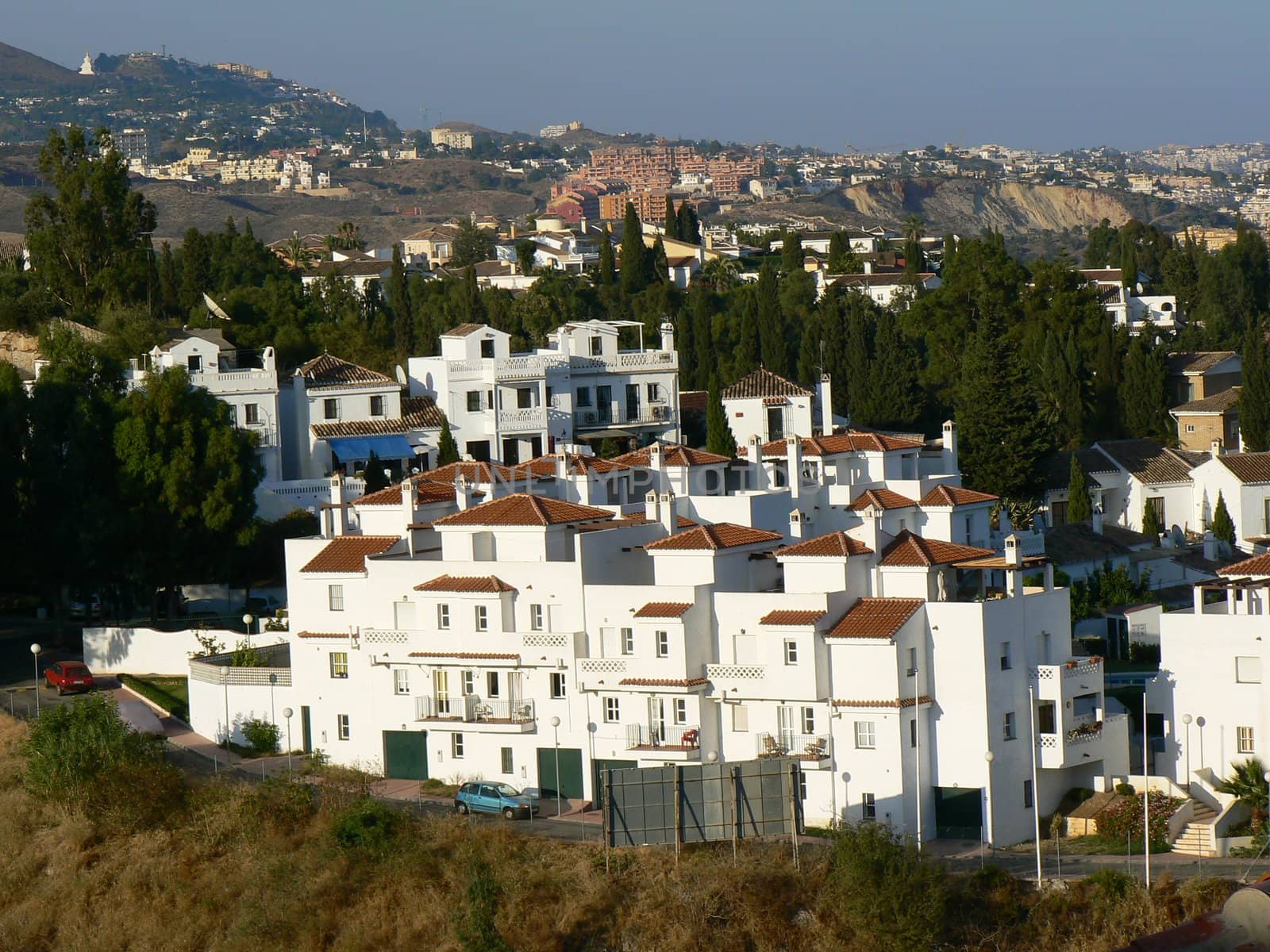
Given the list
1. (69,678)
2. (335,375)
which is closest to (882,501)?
(69,678)

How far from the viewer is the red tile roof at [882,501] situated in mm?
43469

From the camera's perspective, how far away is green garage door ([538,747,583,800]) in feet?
115

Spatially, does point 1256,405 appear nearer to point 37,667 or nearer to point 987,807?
point 987,807

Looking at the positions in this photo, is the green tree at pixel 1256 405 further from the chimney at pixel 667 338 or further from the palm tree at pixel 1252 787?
the palm tree at pixel 1252 787

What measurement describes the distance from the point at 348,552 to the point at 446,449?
17.9m

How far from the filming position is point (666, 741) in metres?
34.3

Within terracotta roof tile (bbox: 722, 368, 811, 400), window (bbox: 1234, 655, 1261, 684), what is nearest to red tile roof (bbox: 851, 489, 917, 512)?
window (bbox: 1234, 655, 1261, 684)

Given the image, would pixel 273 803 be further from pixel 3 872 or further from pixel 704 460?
pixel 704 460

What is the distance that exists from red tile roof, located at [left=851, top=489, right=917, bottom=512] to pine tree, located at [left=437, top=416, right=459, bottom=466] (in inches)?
589

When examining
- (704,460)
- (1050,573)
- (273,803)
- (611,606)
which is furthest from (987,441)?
(273,803)

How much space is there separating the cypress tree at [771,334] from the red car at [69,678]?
33329 mm

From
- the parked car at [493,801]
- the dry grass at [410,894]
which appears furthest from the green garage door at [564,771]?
the dry grass at [410,894]

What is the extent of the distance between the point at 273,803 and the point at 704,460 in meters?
15.2

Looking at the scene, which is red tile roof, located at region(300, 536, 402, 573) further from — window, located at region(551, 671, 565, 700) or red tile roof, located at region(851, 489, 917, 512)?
red tile roof, located at region(851, 489, 917, 512)
